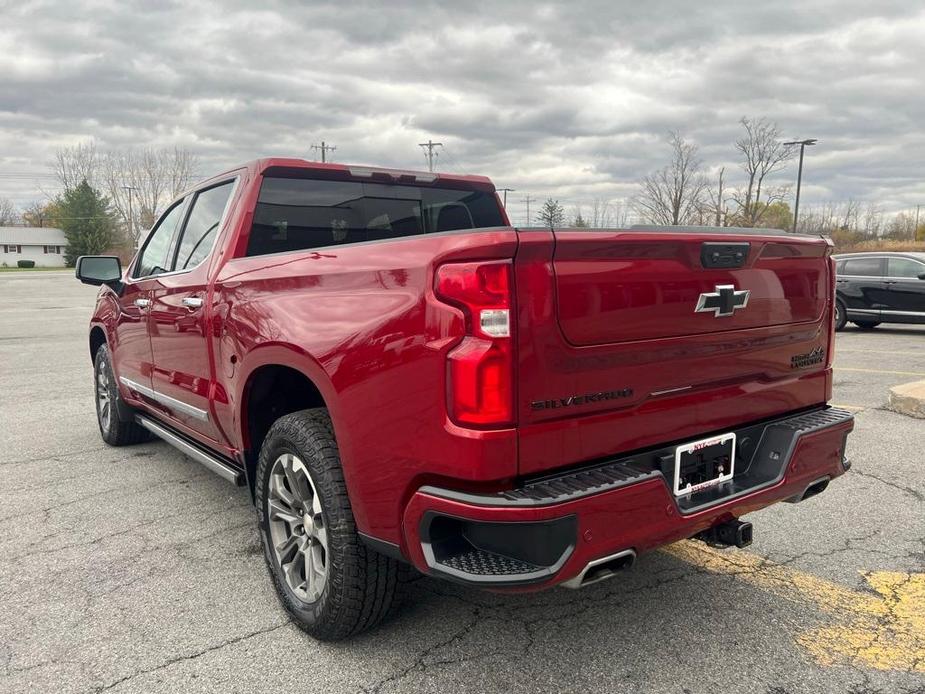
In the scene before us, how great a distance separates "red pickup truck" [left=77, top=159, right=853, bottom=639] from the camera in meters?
2.02

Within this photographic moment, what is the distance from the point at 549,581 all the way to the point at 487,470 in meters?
0.37

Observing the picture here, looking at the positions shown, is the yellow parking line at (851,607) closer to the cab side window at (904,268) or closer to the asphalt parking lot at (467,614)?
the asphalt parking lot at (467,614)

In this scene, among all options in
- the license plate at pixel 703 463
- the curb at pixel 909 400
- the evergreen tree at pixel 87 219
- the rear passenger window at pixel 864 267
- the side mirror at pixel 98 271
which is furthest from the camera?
the evergreen tree at pixel 87 219

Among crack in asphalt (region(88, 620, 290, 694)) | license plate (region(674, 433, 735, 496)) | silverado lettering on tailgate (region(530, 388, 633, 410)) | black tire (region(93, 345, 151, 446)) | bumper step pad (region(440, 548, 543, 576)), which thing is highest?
silverado lettering on tailgate (region(530, 388, 633, 410))

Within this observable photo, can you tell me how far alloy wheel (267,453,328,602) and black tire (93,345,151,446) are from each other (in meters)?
2.87

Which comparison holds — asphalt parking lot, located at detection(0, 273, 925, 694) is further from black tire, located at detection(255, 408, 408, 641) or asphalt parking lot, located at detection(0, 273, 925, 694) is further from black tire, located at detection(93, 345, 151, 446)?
black tire, located at detection(93, 345, 151, 446)

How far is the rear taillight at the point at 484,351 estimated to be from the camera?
6.51ft

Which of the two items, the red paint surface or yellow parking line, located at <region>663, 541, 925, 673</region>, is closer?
the red paint surface

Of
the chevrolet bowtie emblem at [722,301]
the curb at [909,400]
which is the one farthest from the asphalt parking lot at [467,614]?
the curb at [909,400]

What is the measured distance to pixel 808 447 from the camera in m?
2.71

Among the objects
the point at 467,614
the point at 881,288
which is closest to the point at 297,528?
the point at 467,614

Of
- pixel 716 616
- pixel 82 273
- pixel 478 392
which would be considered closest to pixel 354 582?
pixel 478 392

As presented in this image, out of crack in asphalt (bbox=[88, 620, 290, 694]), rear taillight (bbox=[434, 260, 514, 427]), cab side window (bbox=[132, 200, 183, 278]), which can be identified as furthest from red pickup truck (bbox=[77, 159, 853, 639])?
cab side window (bbox=[132, 200, 183, 278])

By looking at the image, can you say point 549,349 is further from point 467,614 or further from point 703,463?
point 467,614
